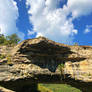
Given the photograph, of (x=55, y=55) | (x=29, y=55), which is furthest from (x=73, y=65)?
(x=29, y=55)

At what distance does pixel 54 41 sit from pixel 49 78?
512 cm

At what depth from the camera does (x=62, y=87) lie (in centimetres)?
2327

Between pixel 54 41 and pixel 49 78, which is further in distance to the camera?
pixel 49 78

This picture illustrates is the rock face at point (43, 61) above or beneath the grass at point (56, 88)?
above

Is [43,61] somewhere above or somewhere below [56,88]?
above

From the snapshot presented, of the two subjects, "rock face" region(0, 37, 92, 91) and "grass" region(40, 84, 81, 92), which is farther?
"grass" region(40, 84, 81, 92)

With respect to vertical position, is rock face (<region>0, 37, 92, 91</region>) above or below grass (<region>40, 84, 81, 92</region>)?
above

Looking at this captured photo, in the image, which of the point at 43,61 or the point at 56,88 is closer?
the point at 43,61

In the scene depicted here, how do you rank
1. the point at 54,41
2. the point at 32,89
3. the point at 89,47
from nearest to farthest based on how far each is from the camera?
the point at 54,41, the point at 89,47, the point at 32,89

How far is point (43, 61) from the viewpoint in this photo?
625 inches

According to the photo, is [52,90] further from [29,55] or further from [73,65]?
[29,55]

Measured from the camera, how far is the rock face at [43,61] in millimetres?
13104

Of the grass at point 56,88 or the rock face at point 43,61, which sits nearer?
the rock face at point 43,61

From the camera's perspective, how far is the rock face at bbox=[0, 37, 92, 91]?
13.1 m
